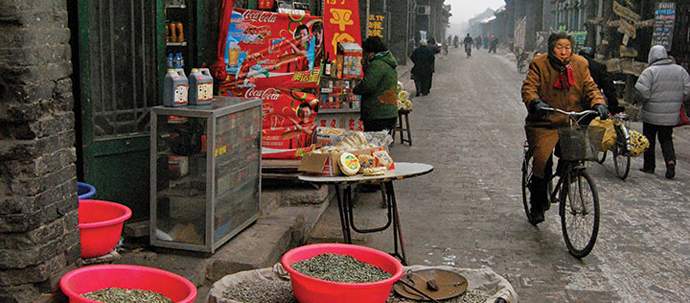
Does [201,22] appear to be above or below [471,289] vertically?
above

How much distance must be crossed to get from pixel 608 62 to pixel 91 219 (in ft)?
55.1

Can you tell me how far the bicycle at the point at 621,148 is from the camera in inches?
377

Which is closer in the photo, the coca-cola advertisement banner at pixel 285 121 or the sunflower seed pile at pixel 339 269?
the sunflower seed pile at pixel 339 269

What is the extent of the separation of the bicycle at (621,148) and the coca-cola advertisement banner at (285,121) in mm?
3987

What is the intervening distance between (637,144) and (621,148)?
0.79 feet

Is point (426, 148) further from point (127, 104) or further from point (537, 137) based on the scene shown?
point (127, 104)

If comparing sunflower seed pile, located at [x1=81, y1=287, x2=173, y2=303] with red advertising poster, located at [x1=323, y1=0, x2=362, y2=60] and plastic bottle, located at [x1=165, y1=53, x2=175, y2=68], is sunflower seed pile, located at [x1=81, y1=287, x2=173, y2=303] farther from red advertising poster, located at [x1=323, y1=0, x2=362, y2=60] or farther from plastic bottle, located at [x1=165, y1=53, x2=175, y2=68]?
red advertising poster, located at [x1=323, y1=0, x2=362, y2=60]

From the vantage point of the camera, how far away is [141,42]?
5914mm

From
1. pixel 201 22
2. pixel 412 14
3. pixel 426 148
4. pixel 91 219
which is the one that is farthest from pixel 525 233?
pixel 412 14

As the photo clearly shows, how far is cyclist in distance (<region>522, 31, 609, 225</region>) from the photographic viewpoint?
6.75 m

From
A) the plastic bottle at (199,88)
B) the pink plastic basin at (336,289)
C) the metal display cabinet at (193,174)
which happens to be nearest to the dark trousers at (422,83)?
the metal display cabinet at (193,174)

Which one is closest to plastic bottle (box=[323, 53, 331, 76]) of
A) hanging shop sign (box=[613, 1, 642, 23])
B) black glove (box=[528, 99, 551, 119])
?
black glove (box=[528, 99, 551, 119])

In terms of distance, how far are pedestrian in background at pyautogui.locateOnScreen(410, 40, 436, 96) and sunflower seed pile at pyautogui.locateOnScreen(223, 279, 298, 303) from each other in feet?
57.2

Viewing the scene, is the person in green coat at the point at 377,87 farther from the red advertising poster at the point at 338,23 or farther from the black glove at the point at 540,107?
the black glove at the point at 540,107
